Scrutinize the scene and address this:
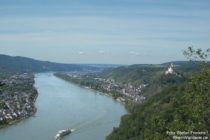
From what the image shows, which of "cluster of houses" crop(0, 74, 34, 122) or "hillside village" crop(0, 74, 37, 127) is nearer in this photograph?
"hillside village" crop(0, 74, 37, 127)

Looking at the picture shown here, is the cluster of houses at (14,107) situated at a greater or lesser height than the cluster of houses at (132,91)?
lesser

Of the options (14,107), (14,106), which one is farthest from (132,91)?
(14,107)

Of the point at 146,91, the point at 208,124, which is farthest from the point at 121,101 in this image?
the point at 208,124

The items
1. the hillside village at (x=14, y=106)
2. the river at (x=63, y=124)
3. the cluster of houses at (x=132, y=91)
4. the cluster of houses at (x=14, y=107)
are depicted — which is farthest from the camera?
the cluster of houses at (x=132, y=91)

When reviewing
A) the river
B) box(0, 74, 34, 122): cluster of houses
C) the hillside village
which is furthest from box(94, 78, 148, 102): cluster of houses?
box(0, 74, 34, 122): cluster of houses

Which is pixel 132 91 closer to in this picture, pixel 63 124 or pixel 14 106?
pixel 14 106

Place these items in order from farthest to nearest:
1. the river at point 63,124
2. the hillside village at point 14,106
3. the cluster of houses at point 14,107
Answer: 1. the cluster of houses at point 14,107
2. the hillside village at point 14,106
3. the river at point 63,124

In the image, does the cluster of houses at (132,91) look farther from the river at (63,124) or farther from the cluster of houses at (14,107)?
the cluster of houses at (14,107)

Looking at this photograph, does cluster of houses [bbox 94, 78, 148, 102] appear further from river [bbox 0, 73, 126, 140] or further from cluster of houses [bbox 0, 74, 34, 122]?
cluster of houses [bbox 0, 74, 34, 122]

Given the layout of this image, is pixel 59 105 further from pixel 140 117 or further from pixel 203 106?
pixel 203 106

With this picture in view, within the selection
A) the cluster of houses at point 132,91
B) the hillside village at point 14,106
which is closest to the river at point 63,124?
the hillside village at point 14,106

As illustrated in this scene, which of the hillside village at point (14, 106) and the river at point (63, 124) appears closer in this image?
the river at point (63, 124)
